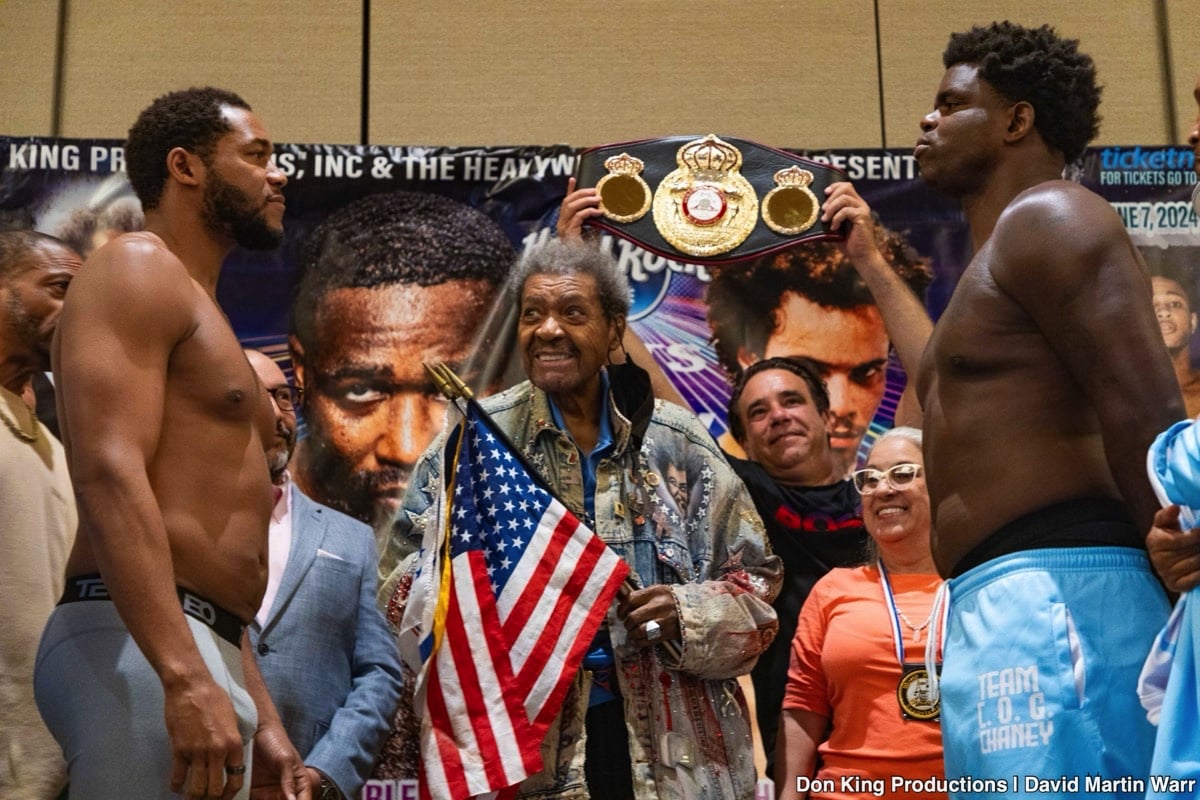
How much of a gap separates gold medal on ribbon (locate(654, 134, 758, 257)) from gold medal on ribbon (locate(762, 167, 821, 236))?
0.14 ft

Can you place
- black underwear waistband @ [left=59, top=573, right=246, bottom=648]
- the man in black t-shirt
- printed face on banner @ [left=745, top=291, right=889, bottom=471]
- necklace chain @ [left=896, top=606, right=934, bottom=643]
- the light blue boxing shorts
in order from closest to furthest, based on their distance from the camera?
the light blue boxing shorts → black underwear waistband @ [left=59, top=573, right=246, bottom=648] → necklace chain @ [left=896, top=606, right=934, bottom=643] → the man in black t-shirt → printed face on banner @ [left=745, top=291, right=889, bottom=471]

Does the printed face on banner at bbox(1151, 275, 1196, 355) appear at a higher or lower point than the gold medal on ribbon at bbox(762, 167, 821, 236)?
lower

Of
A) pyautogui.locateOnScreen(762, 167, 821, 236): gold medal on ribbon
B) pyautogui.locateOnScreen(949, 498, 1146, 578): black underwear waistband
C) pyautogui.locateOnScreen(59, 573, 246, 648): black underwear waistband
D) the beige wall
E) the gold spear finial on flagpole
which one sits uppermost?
the beige wall

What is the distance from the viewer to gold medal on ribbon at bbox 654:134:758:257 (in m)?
3.54

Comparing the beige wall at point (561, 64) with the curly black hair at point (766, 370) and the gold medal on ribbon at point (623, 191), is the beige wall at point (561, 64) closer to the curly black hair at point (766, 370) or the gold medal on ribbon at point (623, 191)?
the curly black hair at point (766, 370)

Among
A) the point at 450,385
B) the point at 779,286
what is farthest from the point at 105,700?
the point at 779,286

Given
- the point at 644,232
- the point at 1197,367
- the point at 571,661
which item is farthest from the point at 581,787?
the point at 1197,367

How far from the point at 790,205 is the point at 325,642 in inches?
62.8

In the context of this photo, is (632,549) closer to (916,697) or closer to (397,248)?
(916,697)

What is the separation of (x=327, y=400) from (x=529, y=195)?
87cm

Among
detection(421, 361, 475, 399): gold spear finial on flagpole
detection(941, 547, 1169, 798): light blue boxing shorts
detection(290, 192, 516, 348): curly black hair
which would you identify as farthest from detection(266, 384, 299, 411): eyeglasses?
detection(941, 547, 1169, 798): light blue boxing shorts

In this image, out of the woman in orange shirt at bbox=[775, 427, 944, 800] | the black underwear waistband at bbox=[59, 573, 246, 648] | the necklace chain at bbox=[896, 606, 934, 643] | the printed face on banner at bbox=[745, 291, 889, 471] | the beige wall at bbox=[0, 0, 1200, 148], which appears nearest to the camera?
the black underwear waistband at bbox=[59, 573, 246, 648]

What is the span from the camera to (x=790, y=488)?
4020 millimetres

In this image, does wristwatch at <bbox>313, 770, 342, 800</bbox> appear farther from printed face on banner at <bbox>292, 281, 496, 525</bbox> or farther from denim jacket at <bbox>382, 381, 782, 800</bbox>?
printed face on banner at <bbox>292, 281, 496, 525</bbox>
